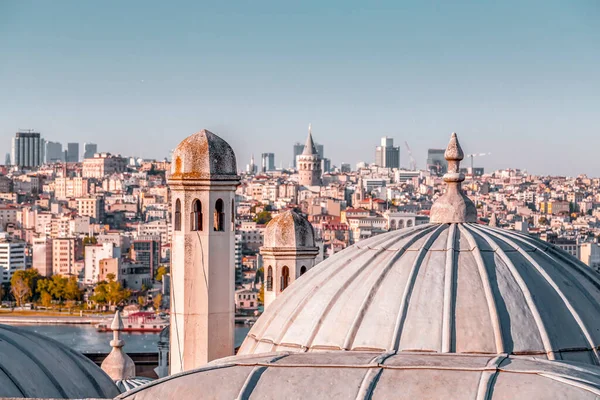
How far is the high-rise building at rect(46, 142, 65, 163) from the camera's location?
173m

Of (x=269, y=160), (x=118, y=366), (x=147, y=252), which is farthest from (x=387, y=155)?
(x=118, y=366)

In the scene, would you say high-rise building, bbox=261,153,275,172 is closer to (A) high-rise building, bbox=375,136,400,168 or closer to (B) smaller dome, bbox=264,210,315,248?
(A) high-rise building, bbox=375,136,400,168

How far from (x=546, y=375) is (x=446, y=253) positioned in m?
1.75

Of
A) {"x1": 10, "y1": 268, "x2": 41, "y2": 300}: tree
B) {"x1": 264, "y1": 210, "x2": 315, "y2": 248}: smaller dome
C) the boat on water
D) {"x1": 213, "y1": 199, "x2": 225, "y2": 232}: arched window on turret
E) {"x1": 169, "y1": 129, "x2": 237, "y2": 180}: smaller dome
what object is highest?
{"x1": 169, "y1": 129, "x2": 237, "y2": 180}: smaller dome

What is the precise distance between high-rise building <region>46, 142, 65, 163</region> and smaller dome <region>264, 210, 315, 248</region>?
16770 centimetres

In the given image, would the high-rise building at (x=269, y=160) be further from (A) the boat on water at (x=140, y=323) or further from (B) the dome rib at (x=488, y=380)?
(B) the dome rib at (x=488, y=380)

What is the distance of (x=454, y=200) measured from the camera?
17.0ft

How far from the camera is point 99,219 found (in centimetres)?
8275

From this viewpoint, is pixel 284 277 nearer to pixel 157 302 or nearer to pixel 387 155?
pixel 157 302

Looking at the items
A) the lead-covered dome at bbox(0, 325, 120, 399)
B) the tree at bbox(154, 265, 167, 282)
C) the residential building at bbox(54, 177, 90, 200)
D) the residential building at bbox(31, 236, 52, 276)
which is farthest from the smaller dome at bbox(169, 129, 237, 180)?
the residential building at bbox(54, 177, 90, 200)

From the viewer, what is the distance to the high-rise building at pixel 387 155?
157875 mm

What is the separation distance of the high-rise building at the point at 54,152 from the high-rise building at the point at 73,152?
99cm

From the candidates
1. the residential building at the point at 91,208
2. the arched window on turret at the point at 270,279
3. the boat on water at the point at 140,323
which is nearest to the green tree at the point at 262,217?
the residential building at the point at 91,208

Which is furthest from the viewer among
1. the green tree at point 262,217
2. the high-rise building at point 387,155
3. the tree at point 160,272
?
the high-rise building at point 387,155
